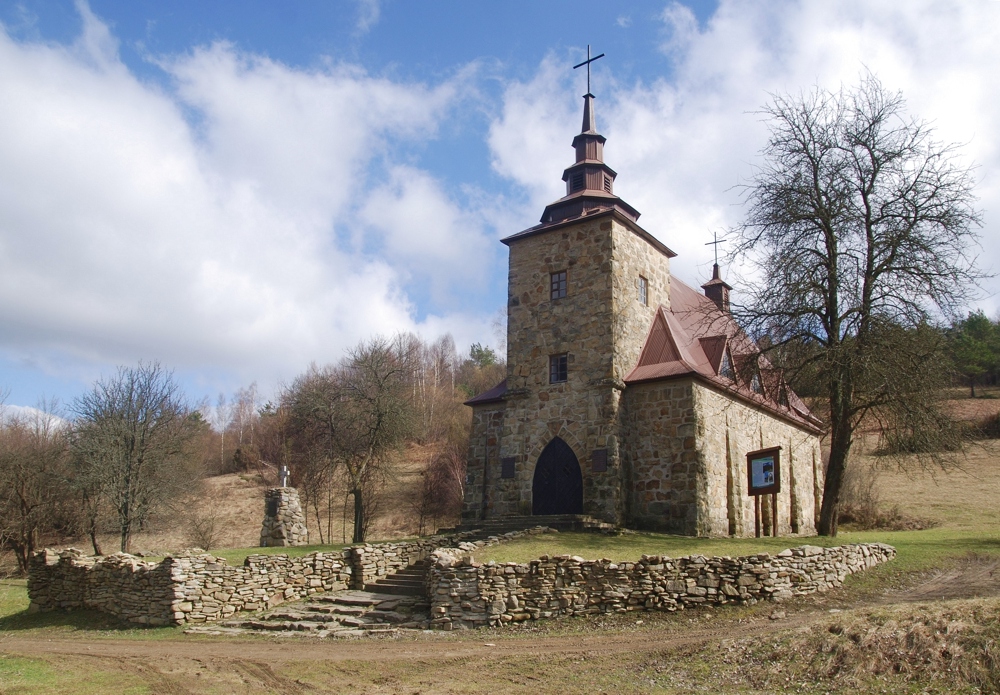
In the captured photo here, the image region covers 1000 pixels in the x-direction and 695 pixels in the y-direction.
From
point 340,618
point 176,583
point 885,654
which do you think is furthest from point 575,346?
point 885,654

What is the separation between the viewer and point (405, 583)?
16.1 meters

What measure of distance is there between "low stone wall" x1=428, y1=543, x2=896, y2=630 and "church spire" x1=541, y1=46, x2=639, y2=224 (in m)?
12.8

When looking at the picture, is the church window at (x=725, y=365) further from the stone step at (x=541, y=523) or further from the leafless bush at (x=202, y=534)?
the leafless bush at (x=202, y=534)

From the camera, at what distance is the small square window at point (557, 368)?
21.8 m

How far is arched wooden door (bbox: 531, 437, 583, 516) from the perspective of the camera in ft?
67.3

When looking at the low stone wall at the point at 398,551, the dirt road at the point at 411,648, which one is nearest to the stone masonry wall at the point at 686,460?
the low stone wall at the point at 398,551

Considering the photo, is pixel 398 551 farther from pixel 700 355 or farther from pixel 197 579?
pixel 700 355

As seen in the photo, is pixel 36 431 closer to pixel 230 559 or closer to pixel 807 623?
pixel 230 559

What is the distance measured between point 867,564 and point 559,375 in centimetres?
995

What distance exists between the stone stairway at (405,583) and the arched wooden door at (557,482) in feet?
16.6

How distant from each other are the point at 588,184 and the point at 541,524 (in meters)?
11.3

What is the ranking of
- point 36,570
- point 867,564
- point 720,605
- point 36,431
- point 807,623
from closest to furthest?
1. point 807,623
2. point 720,605
3. point 867,564
4. point 36,570
5. point 36,431

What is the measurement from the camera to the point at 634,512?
20.2 m

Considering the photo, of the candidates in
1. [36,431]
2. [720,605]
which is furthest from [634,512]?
[36,431]
